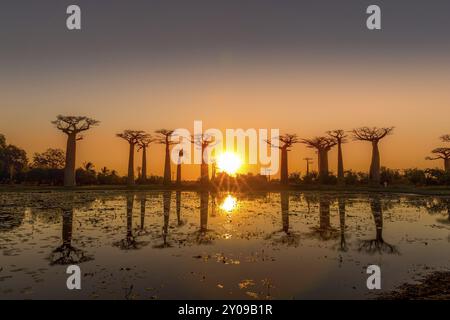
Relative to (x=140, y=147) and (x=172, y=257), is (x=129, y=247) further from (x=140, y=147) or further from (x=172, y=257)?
(x=140, y=147)

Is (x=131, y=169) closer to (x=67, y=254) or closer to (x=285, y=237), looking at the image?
(x=285, y=237)

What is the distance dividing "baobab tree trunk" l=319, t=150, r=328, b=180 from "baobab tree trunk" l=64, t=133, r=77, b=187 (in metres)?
41.9

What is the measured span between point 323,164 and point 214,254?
204ft

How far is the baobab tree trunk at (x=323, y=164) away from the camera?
238 feet

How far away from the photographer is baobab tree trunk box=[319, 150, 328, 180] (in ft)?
238

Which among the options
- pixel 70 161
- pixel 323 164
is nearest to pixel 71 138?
pixel 70 161

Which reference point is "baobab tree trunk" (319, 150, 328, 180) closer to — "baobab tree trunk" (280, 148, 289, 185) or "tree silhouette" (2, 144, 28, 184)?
"baobab tree trunk" (280, 148, 289, 185)

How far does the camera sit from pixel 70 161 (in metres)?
63.6

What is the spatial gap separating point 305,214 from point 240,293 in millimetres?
17602

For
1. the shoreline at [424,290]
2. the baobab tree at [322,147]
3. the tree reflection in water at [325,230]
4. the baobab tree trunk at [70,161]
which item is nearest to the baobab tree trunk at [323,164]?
the baobab tree at [322,147]

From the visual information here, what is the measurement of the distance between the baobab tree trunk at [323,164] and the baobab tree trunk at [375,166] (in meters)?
7.99

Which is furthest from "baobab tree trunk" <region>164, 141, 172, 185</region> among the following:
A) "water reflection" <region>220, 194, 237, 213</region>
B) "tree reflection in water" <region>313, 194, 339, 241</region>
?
"tree reflection in water" <region>313, 194, 339, 241</region>

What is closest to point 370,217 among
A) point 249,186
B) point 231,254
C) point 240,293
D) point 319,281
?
Result: point 231,254

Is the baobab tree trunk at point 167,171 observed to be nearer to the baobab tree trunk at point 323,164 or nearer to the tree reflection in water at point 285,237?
the baobab tree trunk at point 323,164
